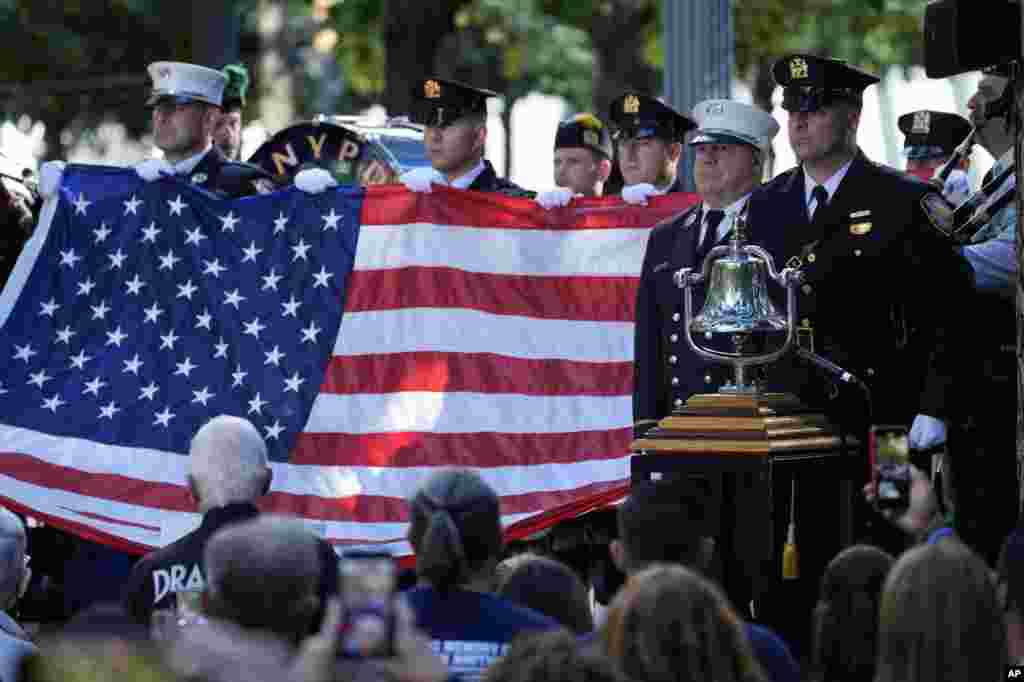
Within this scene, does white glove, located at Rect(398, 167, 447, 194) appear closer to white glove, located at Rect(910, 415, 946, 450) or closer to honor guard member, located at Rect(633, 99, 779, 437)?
honor guard member, located at Rect(633, 99, 779, 437)

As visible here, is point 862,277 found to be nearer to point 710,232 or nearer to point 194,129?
point 710,232

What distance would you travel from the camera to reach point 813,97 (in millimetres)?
8320

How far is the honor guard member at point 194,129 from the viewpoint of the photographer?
10.5m

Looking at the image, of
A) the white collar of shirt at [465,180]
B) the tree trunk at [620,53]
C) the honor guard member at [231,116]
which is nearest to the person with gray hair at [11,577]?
the white collar of shirt at [465,180]

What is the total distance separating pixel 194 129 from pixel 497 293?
5.90ft

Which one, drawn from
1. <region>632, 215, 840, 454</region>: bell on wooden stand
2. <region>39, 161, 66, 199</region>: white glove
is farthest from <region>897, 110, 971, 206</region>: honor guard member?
<region>39, 161, 66, 199</region>: white glove

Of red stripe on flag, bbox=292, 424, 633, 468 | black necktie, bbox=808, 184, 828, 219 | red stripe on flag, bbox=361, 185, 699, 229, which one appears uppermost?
red stripe on flag, bbox=361, 185, 699, 229

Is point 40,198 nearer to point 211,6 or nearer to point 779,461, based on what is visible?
point 779,461

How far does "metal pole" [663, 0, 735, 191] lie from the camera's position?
439 inches

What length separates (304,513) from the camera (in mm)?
9656

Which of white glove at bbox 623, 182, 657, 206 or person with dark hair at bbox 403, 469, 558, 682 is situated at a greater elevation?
white glove at bbox 623, 182, 657, 206

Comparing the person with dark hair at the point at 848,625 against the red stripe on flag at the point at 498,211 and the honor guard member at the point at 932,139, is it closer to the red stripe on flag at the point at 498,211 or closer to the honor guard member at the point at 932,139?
the red stripe on flag at the point at 498,211

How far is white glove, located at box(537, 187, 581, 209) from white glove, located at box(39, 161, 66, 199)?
220 centimetres

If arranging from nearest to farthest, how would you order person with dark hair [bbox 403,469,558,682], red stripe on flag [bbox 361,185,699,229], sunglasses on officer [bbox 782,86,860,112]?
1. person with dark hair [bbox 403,469,558,682]
2. sunglasses on officer [bbox 782,86,860,112]
3. red stripe on flag [bbox 361,185,699,229]
